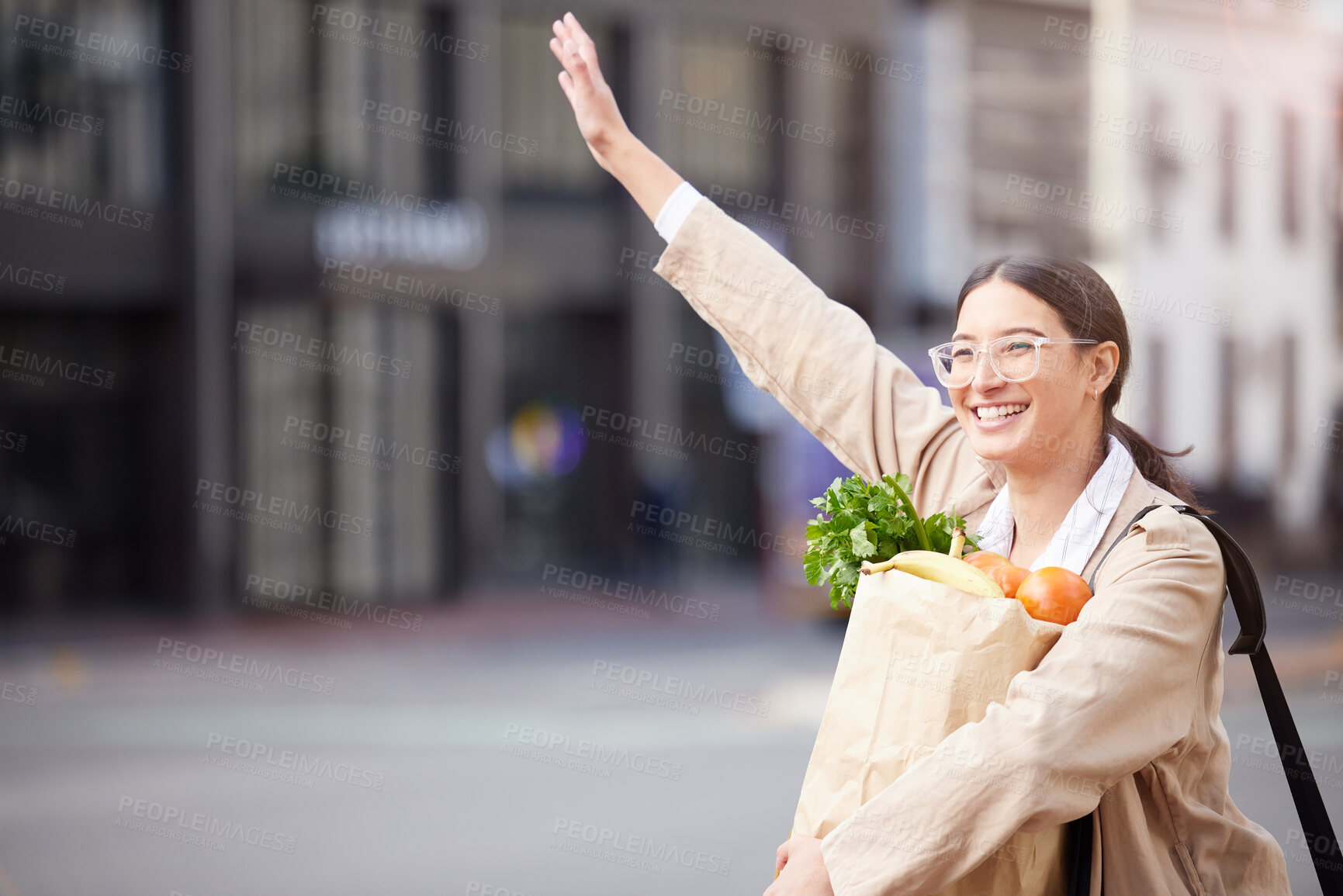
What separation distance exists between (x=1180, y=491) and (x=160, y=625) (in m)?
14.6

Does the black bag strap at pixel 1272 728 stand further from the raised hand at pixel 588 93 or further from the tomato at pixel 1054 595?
the raised hand at pixel 588 93

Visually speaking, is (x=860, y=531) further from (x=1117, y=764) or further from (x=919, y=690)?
(x=1117, y=764)

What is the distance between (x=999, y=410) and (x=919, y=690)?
53 cm

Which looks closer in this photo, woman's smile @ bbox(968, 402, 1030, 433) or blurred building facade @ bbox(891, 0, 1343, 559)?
woman's smile @ bbox(968, 402, 1030, 433)

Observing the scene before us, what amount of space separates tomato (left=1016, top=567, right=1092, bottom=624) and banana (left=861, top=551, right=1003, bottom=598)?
4cm

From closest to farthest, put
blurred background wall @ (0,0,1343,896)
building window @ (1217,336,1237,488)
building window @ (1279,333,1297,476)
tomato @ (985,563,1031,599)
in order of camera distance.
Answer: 1. tomato @ (985,563,1031,599)
2. blurred background wall @ (0,0,1343,896)
3. building window @ (1217,336,1237,488)
4. building window @ (1279,333,1297,476)

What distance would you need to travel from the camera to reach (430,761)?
856 centimetres

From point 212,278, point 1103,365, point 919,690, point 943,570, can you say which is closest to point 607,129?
point 1103,365

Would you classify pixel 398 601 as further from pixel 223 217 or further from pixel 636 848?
pixel 636 848

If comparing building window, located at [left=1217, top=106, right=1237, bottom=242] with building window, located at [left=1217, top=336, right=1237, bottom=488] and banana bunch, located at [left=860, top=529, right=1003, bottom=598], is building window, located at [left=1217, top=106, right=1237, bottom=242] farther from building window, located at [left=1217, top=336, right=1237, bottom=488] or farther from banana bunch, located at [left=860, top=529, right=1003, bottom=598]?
banana bunch, located at [left=860, top=529, right=1003, bottom=598]

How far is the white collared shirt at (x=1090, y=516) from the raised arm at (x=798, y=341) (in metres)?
0.27

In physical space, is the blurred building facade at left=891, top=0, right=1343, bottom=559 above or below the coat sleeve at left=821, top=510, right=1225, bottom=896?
above

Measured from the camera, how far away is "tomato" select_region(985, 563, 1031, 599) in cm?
203

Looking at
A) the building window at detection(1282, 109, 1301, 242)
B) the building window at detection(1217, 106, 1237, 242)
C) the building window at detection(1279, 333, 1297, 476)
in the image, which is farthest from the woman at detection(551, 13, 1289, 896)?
the building window at detection(1282, 109, 1301, 242)
